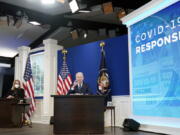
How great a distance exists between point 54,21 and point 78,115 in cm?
398

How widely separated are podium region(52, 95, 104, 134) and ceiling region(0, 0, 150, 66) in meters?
2.30

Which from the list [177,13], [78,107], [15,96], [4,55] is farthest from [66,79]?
[4,55]

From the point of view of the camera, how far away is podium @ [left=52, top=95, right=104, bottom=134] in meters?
4.37

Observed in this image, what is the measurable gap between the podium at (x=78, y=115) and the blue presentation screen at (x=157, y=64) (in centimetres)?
108

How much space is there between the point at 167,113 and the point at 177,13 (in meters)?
1.86

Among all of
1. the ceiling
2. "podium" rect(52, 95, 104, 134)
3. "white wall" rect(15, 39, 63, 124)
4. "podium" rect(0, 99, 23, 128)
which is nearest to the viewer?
"podium" rect(52, 95, 104, 134)

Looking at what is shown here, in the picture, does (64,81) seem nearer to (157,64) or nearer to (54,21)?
(54,21)

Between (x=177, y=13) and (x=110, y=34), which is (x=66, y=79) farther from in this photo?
(x=177, y=13)

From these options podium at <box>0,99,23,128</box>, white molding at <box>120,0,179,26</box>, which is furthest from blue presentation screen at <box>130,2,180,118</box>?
podium at <box>0,99,23,128</box>

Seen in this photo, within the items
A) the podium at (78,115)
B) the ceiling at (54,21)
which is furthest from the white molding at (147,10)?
the podium at (78,115)

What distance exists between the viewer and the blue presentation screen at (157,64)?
168 inches

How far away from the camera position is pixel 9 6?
6.55 meters

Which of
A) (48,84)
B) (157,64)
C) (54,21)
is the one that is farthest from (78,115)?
(54,21)

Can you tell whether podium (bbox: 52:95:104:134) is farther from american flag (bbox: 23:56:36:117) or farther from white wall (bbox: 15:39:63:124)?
american flag (bbox: 23:56:36:117)
